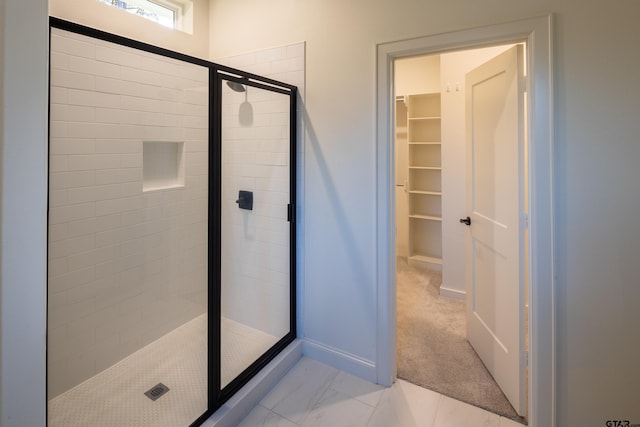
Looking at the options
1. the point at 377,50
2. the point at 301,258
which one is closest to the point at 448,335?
the point at 301,258

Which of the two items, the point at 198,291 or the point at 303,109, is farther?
the point at 198,291

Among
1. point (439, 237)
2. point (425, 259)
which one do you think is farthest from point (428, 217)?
point (425, 259)

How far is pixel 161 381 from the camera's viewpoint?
202 centimetres

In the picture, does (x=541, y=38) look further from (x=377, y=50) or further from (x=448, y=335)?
(x=448, y=335)

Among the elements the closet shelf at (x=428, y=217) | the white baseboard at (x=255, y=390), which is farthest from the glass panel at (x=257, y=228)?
the closet shelf at (x=428, y=217)

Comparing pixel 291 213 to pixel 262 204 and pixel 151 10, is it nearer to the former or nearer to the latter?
pixel 262 204

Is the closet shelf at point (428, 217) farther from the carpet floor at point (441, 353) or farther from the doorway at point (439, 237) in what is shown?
the carpet floor at point (441, 353)

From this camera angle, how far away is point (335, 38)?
207 cm

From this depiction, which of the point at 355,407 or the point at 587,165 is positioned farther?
the point at 355,407

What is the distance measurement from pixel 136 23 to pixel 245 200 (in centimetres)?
135

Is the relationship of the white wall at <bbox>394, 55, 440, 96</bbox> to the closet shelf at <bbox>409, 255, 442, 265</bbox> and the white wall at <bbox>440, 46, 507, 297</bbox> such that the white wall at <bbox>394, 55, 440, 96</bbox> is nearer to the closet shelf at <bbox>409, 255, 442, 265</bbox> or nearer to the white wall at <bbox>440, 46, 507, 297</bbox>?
the white wall at <bbox>440, 46, 507, 297</bbox>

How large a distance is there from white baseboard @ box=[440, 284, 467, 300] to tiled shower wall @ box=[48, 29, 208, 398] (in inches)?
94.9

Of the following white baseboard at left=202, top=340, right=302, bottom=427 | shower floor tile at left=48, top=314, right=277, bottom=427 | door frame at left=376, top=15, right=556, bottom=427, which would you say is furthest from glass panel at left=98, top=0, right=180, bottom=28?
white baseboard at left=202, top=340, right=302, bottom=427

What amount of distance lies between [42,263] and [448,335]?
2689 mm
